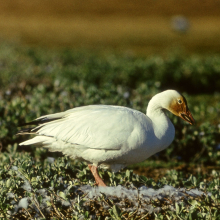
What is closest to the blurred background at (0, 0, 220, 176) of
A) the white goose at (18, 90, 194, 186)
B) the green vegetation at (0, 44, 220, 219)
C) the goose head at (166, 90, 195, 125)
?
the green vegetation at (0, 44, 220, 219)

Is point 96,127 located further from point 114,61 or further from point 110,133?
point 114,61

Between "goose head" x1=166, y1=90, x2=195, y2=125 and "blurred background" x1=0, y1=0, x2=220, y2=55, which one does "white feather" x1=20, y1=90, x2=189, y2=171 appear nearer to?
"goose head" x1=166, y1=90, x2=195, y2=125

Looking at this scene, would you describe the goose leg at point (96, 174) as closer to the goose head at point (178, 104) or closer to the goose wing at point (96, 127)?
the goose wing at point (96, 127)

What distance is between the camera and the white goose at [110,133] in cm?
468

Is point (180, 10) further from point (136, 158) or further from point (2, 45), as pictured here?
point (136, 158)

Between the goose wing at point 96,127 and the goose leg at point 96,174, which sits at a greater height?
the goose wing at point 96,127

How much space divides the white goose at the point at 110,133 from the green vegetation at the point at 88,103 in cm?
19

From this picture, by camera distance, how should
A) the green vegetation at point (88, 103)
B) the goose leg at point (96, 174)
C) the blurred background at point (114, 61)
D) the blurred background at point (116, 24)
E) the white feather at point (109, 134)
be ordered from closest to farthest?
1. the green vegetation at point (88, 103)
2. the white feather at point (109, 134)
3. the goose leg at point (96, 174)
4. the blurred background at point (114, 61)
5. the blurred background at point (116, 24)

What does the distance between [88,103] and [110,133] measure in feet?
8.75

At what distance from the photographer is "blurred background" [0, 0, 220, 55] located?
69.7 ft

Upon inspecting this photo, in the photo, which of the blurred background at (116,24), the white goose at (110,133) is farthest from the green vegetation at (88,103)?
the blurred background at (116,24)

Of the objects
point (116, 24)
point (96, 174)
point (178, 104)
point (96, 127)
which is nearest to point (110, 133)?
point (96, 127)

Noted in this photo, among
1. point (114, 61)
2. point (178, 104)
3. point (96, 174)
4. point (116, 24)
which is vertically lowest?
point (96, 174)

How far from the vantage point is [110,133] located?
4715mm
